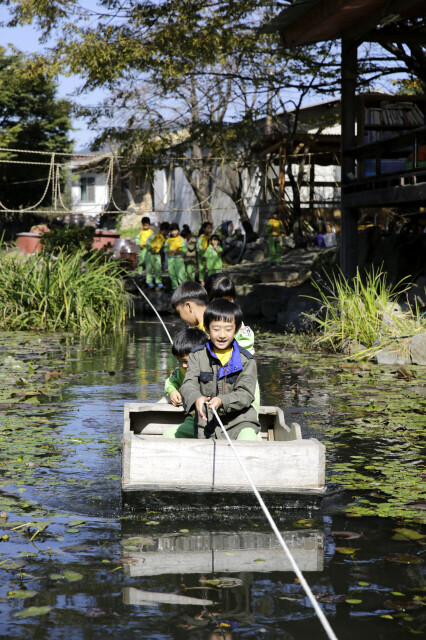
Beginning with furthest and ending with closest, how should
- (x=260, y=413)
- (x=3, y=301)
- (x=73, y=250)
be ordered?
1. (x=73, y=250)
2. (x=3, y=301)
3. (x=260, y=413)

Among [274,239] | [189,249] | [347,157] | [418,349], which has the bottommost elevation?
[418,349]

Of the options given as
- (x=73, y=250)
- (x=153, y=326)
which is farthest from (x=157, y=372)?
(x=73, y=250)

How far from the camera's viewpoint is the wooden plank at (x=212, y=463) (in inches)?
178

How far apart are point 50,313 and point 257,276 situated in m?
7.93

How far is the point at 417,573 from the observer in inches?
148

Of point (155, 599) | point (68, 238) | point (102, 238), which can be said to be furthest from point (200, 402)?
point (102, 238)

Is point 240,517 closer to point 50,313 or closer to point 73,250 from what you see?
point 50,313

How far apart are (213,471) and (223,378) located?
68 cm

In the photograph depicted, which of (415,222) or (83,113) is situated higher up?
(83,113)

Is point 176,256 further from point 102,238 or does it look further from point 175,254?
point 102,238

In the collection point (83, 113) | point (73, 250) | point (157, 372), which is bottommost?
point (157, 372)

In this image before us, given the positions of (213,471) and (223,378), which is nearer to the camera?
(213,471)

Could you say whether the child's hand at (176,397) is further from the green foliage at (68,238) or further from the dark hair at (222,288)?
the green foliage at (68,238)

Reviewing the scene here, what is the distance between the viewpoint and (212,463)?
4.52 meters
